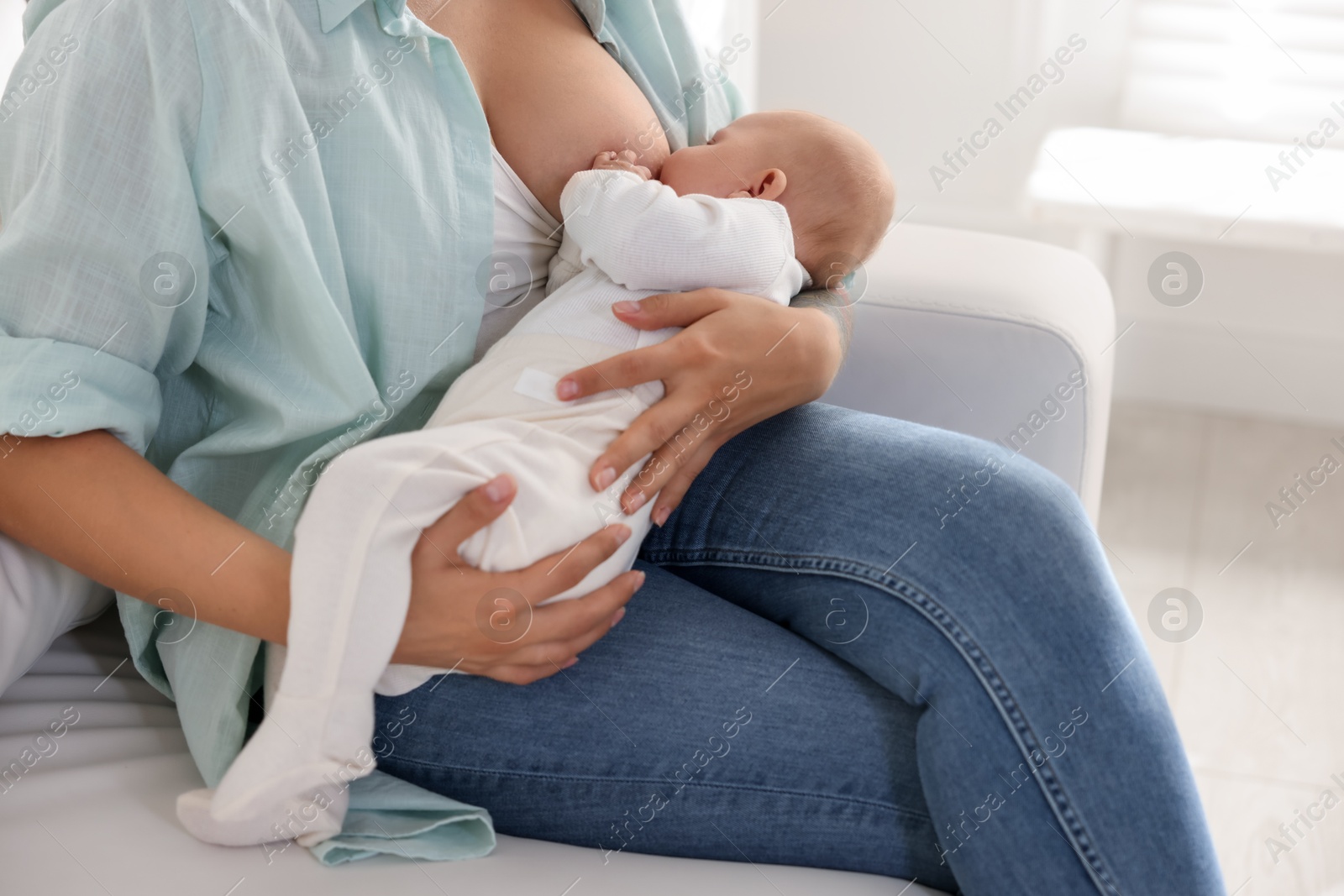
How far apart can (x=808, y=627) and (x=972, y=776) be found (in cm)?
18

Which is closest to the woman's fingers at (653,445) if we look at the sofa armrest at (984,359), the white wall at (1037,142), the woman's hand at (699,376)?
the woman's hand at (699,376)

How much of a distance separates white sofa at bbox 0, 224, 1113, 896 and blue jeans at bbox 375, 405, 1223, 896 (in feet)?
0.15

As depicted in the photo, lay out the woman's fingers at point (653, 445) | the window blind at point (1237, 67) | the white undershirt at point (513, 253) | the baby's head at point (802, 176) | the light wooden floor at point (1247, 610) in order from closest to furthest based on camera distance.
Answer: the woman's fingers at point (653, 445), the white undershirt at point (513, 253), the baby's head at point (802, 176), the light wooden floor at point (1247, 610), the window blind at point (1237, 67)

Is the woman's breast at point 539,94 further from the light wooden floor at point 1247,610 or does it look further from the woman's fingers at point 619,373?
the light wooden floor at point 1247,610

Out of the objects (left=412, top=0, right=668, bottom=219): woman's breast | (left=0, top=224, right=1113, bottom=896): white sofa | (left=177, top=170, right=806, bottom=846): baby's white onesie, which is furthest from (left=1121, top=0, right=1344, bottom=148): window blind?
(left=177, top=170, right=806, bottom=846): baby's white onesie

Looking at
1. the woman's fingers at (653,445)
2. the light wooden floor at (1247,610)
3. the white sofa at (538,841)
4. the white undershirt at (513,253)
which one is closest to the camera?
the white sofa at (538,841)

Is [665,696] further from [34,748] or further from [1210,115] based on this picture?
[1210,115]

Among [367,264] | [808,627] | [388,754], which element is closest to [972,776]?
[808,627]

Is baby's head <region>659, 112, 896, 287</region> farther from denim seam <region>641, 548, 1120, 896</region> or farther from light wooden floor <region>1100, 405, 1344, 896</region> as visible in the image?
light wooden floor <region>1100, 405, 1344, 896</region>

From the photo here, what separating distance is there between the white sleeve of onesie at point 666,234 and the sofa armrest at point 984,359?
0.23 m

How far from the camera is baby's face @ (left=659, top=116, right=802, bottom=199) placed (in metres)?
1.08

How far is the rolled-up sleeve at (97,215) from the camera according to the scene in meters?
0.76

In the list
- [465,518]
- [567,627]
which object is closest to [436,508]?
[465,518]

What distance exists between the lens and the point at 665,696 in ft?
2.78
